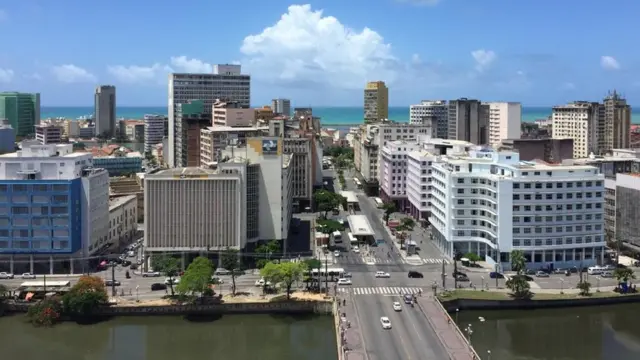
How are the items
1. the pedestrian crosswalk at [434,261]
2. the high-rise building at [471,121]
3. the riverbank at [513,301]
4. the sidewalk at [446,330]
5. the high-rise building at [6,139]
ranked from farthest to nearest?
the high-rise building at [6,139], the high-rise building at [471,121], the pedestrian crosswalk at [434,261], the riverbank at [513,301], the sidewalk at [446,330]

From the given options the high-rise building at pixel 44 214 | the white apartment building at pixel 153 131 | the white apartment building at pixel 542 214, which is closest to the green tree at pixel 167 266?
the high-rise building at pixel 44 214

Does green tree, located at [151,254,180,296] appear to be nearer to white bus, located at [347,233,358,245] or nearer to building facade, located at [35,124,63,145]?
white bus, located at [347,233,358,245]

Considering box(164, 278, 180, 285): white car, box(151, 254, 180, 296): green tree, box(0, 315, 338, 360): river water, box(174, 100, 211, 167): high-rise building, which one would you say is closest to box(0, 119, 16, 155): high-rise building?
box(174, 100, 211, 167): high-rise building

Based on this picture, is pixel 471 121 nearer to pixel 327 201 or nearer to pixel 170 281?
pixel 327 201

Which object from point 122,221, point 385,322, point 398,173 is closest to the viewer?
point 385,322

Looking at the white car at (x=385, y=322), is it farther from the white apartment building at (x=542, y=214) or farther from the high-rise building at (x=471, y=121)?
the high-rise building at (x=471, y=121)

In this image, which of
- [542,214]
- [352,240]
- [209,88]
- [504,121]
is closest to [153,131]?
[209,88]
